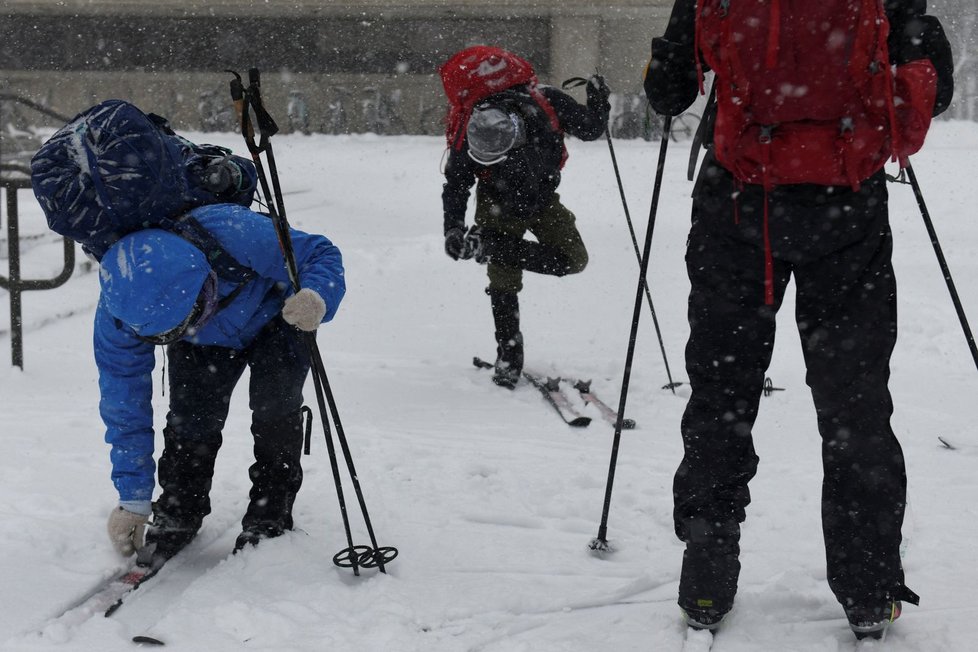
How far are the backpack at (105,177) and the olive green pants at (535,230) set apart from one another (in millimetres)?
3013

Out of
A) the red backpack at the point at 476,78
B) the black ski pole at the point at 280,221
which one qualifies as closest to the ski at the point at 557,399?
the red backpack at the point at 476,78

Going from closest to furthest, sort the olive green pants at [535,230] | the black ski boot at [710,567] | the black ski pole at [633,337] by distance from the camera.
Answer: the black ski boot at [710,567] → the black ski pole at [633,337] → the olive green pants at [535,230]

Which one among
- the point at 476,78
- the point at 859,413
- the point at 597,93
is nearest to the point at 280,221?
the point at 859,413

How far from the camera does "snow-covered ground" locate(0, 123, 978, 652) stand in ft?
8.83

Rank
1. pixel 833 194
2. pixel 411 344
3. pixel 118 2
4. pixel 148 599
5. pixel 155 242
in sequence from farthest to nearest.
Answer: pixel 118 2 → pixel 411 344 → pixel 148 599 → pixel 155 242 → pixel 833 194

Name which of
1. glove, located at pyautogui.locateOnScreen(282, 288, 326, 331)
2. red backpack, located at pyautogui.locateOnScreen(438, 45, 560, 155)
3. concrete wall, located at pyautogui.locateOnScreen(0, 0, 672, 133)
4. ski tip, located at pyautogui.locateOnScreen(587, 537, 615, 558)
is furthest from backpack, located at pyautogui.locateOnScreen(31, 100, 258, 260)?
concrete wall, located at pyautogui.locateOnScreen(0, 0, 672, 133)

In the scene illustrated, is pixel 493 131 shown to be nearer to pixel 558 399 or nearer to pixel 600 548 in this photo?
pixel 558 399

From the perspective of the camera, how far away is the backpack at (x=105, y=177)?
2576 millimetres

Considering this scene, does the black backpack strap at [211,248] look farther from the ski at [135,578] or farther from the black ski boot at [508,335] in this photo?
the black ski boot at [508,335]

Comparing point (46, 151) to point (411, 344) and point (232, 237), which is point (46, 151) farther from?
point (411, 344)

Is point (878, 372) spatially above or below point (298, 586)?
above

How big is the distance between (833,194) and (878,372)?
46cm

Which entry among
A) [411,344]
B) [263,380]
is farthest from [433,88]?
[263,380]

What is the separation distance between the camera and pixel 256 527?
3258 mm
